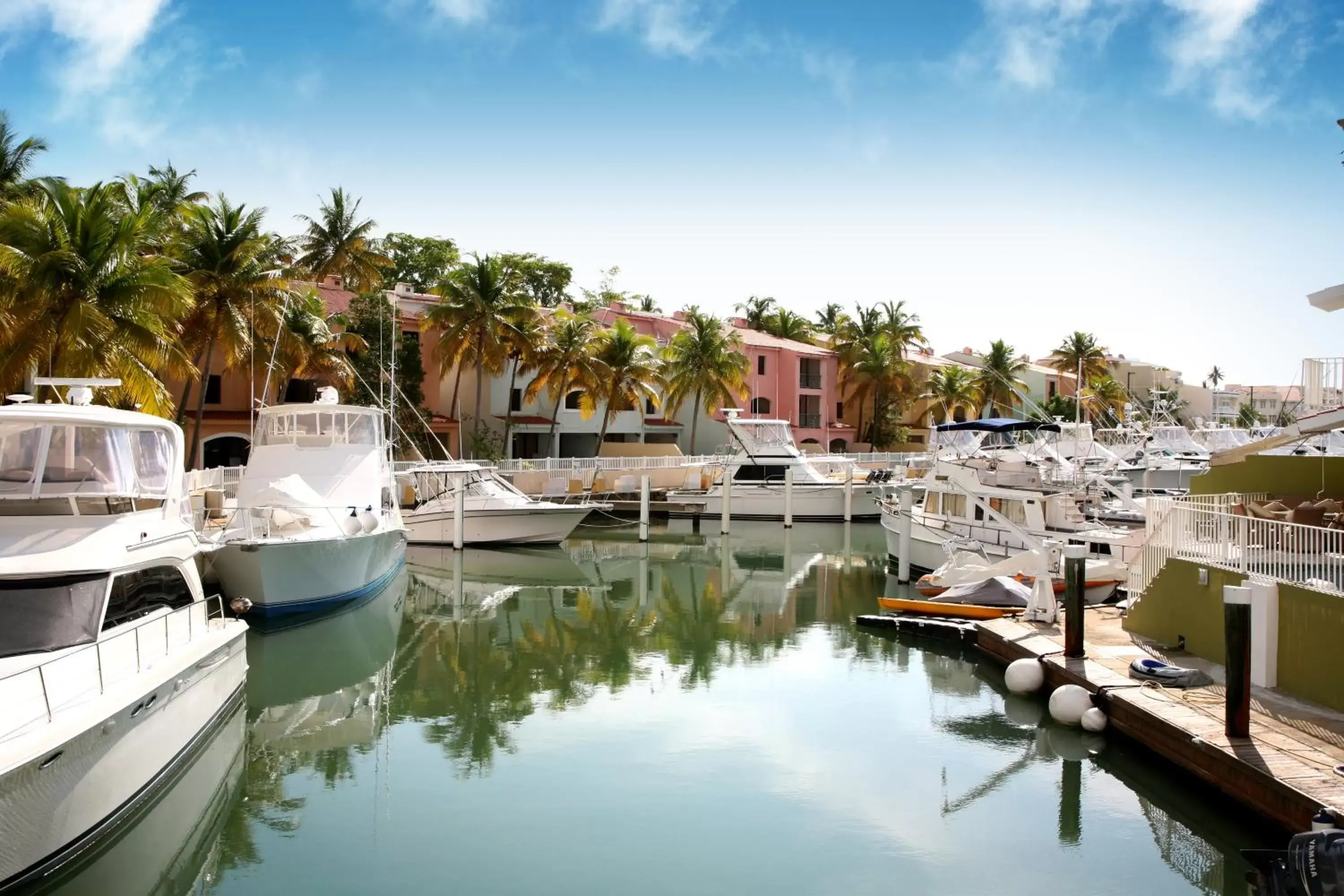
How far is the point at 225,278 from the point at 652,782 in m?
26.4

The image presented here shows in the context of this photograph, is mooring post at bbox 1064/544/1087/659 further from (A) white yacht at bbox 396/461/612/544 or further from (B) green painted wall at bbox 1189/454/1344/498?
(A) white yacht at bbox 396/461/612/544

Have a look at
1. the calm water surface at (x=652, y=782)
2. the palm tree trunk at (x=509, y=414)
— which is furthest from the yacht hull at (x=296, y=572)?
the palm tree trunk at (x=509, y=414)

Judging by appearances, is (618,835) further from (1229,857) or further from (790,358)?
(790,358)

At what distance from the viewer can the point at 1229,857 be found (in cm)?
1035

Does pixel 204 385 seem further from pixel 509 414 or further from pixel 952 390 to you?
pixel 952 390

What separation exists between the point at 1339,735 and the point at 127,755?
12.5 meters

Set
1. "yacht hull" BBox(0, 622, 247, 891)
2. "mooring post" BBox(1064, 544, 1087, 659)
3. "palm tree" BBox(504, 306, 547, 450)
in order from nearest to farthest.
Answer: "yacht hull" BBox(0, 622, 247, 891), "mooring post" BBox(1064, 544, 1087, 659), "palm tree" BBox(504, 306, 547, 450)

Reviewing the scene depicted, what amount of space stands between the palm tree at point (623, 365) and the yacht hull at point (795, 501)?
742cm

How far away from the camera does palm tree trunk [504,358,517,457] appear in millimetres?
46438

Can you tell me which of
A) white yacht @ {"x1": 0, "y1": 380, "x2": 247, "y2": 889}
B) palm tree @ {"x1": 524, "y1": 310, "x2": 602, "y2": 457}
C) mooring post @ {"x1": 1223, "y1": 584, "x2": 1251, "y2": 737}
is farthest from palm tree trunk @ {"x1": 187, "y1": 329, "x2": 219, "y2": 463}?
mooring post @ {"x1": 1223, "y1": 584, "x2": 1251, "y2": 737}

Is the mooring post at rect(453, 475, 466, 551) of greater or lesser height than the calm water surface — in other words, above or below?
above

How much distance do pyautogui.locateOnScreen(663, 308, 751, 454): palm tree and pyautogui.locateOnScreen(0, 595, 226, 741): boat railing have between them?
138 feet

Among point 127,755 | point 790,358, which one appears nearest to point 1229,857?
point 127,755

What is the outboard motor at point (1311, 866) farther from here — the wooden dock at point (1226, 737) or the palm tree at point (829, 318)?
the palm tree at point (829, 318)
